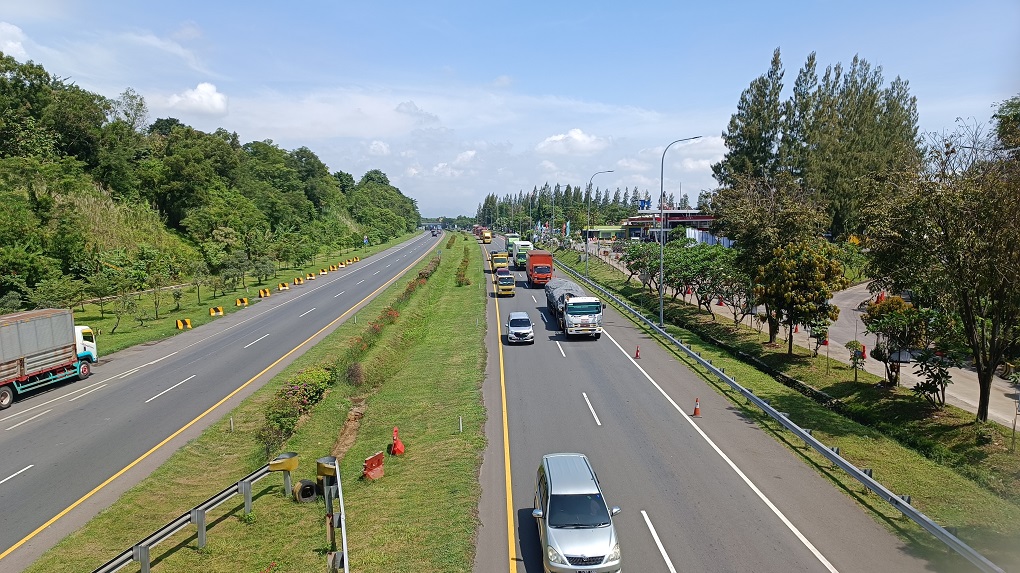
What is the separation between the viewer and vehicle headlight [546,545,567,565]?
10.9 meters

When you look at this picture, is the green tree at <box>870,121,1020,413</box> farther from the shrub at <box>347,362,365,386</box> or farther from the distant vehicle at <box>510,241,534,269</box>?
the distant vehicle at <box>510,241,534,269</box>

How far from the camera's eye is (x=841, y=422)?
68.1 feet

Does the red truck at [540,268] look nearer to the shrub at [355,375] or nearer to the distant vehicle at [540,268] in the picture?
the distant vehicle at [540,268]

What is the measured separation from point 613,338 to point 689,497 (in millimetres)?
20223

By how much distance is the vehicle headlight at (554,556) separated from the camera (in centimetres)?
1087

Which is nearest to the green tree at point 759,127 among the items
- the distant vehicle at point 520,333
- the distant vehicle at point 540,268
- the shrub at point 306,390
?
the distant vehicle at point 540,268

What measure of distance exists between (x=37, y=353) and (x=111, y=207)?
4559 cm

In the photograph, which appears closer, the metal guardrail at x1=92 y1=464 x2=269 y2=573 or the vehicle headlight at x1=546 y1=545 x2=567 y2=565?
the vehicle headlight at x1=546 y1=545 x2=567 y2=565

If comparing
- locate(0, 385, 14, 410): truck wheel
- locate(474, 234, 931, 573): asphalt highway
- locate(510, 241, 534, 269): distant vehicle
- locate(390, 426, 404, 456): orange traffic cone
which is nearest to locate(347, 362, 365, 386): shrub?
locate(474, 234, 931, 573): asphalt highway

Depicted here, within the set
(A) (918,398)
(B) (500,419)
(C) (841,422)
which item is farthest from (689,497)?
(A) (918,398)

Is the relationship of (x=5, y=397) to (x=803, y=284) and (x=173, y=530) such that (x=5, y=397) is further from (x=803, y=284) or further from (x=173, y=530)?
(x=803, y=284)

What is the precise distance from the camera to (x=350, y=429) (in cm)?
2302

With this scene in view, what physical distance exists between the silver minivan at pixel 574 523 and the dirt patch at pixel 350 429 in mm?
10079

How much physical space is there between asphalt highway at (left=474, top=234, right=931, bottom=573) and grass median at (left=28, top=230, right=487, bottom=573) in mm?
955
